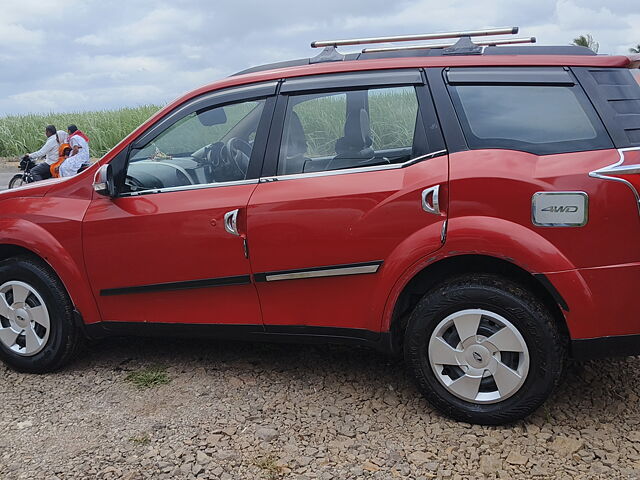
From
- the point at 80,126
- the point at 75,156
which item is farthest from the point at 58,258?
the point at 80,126

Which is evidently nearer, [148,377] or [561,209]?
[561,209]

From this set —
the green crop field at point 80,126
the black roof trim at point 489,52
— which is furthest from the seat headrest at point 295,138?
the green crop field at point 80,126

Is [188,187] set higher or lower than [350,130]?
lower

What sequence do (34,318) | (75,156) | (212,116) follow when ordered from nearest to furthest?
(212,116) < (34,318) < (75,156)

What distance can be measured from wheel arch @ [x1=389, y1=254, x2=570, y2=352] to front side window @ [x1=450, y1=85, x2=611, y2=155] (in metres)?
0.58

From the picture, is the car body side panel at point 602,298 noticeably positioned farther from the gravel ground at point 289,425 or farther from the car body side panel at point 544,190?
the gravel ground at point 289,425

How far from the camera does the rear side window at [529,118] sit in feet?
10.0

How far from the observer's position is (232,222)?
11.4ft

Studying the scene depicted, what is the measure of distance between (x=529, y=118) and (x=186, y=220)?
6.17 feet

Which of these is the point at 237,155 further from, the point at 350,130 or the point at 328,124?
the point at 350,130

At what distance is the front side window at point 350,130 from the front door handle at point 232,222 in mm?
352

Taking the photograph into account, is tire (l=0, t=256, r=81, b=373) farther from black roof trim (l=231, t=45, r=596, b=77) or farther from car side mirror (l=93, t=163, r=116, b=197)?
black roof trim (l=231, t=45, r=596, b=77)

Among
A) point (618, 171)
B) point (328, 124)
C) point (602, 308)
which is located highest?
point (328, 124)

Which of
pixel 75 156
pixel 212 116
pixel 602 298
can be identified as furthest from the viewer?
pixel 75 156
